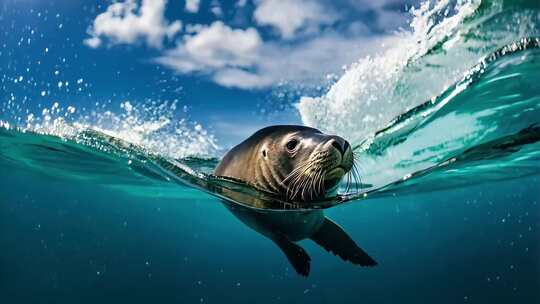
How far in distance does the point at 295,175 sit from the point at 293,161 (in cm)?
18

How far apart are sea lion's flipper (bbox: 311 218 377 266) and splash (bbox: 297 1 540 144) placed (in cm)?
219

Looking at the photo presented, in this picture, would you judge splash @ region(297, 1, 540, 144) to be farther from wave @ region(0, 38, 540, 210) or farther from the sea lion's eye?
the sea lion's eye

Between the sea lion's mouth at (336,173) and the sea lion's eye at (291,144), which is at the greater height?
the sea lion's eye at (291,144)

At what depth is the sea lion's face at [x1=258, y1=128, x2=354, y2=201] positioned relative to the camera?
168 inches

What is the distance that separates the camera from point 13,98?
7309mm

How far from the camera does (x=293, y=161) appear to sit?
4.89 metres

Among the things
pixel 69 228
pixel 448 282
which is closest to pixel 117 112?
pixel 448 282

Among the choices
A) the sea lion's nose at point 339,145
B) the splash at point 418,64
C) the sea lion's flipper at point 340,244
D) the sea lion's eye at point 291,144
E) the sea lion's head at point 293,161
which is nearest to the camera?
the sea lion's nose at point 339,145

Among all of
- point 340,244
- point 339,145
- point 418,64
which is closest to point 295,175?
point 339,145

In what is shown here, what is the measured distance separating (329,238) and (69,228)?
77700mm

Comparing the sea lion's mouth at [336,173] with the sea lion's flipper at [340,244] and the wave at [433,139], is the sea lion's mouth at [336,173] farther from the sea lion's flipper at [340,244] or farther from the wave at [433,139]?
the sea lion's flipper at [340,244]

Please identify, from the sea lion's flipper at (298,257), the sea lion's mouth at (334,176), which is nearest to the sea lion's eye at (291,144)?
the sea lion's mouth at (334,176)

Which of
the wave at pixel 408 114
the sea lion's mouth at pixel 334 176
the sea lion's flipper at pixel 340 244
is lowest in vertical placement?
the sea lion's flipper at pixel 340 244

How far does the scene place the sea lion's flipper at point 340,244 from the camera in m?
6.10
